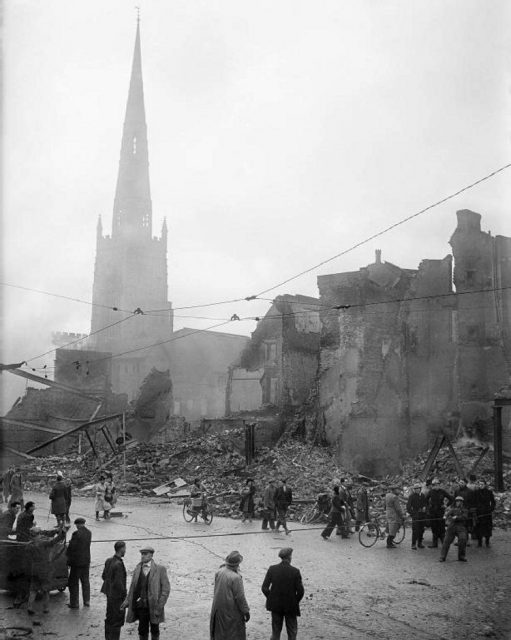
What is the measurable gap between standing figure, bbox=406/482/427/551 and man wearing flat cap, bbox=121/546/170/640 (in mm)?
8206

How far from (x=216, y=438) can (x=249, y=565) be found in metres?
20.6

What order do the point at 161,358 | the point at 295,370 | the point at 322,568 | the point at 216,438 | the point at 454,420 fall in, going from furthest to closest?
the point at 161,358, the point at 295,370, the point at 216,438, the point at 454,420, the point at 322,568

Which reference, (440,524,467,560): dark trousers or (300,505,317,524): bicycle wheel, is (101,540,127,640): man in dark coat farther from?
(300,505,317,524): bicycle wheel

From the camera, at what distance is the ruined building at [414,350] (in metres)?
28.7

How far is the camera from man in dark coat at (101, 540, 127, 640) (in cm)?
760

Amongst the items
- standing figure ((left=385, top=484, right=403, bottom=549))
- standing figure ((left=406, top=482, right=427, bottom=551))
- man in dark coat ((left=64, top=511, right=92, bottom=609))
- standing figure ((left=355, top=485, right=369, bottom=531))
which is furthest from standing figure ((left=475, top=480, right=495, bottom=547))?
man in dark coat ((left=64, top=511, right=92, bottom=609))

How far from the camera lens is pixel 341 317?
30484 mm

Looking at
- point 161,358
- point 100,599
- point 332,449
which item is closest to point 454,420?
point 332,449

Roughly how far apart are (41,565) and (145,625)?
7.82 feet

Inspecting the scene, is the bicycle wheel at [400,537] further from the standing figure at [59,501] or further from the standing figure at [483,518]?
the standing figure at [59,501]

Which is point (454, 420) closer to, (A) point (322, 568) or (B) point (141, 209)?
(A) point (322, 568)

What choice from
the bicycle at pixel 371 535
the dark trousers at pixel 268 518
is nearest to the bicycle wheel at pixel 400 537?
the bicycle at pixel 371 535

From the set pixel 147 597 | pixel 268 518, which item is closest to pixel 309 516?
pixel 268 518

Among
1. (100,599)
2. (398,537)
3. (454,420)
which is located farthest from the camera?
(454,420)
